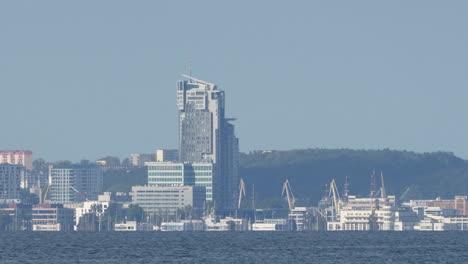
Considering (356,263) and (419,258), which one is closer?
(356,263)

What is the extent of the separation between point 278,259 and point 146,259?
18.2m

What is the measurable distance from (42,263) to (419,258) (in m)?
51.9

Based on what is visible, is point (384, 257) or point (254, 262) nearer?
point (254, 262)

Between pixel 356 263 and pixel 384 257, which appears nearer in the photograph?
pixel 356 263

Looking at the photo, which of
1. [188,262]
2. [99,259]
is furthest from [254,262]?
[99,259]

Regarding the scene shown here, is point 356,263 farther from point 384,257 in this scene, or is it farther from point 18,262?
point 18,262

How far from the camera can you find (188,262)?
184 metres

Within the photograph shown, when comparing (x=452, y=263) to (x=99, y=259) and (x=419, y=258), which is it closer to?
(x=419, y=258)

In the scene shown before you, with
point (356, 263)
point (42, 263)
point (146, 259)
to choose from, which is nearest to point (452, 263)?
point (356, 263)

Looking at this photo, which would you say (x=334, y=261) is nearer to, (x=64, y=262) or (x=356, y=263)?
Result: (x=356, y=263)

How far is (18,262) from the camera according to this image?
185 m

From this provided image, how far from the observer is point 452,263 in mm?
180500

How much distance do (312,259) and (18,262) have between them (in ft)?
132

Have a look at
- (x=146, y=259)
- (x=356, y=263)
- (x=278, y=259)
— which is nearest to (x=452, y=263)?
(x=356, y=263)
